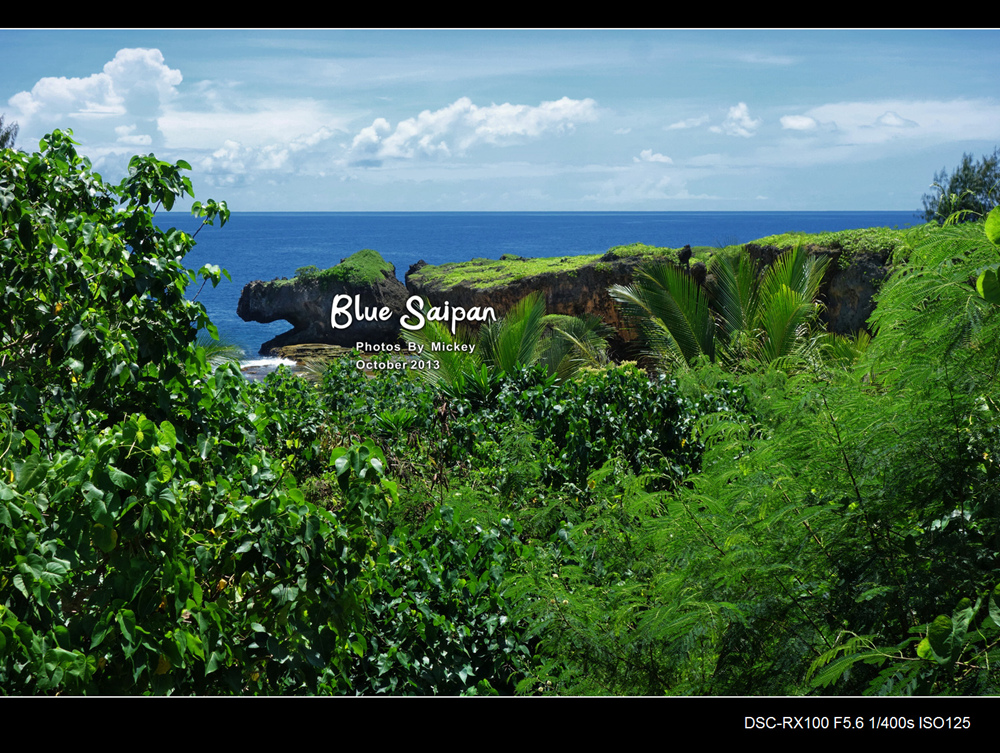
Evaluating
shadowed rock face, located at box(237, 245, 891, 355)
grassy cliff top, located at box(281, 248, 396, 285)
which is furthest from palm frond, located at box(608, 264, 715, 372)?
grassy cliff top, located at box(281, 248, 396, 285)

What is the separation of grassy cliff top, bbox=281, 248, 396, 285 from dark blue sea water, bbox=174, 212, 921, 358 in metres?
16.8

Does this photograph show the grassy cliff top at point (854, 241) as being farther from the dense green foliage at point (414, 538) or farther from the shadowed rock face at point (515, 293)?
the dense green foliage at point (414, 538)

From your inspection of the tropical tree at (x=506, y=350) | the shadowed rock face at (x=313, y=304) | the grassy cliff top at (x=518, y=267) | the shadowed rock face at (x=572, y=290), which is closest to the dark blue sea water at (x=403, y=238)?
the shadowed rock face at (x=313, y=304)

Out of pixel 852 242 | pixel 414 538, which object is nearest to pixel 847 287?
pixel 852 242

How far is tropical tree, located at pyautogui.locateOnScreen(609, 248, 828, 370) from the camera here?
10055 mm

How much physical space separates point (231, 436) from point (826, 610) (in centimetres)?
223

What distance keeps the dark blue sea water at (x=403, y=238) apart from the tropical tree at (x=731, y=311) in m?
28.7

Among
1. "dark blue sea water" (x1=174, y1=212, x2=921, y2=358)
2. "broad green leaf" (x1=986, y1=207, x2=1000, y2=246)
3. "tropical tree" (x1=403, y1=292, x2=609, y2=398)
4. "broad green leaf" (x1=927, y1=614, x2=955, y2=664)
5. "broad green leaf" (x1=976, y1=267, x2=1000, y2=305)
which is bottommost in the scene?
"broad green leaf" (x1=927, y1=614, x2=955, y2=664)

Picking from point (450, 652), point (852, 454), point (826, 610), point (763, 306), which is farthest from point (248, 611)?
point (763, 306)

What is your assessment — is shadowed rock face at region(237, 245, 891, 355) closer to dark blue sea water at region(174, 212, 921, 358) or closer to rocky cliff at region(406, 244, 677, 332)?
rocky cliff at region(406, 244, 677, 332)

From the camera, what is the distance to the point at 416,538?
3.07 meters

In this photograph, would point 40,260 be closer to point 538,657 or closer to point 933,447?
point 538,657

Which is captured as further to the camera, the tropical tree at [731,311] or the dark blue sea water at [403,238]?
the dark blue sea water at [403,238]

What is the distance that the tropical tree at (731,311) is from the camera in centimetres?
1005
